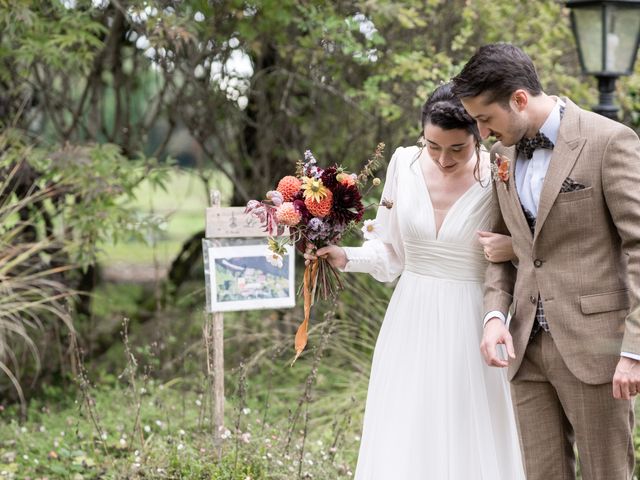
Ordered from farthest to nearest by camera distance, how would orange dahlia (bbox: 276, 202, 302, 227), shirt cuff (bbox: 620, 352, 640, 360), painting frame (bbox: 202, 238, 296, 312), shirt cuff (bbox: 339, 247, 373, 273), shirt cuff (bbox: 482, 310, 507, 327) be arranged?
painting frame (bbox: 202, 238, 296, 312)
shirt cuff (bbox: 339, 247, 373, 273)
orange dahlia (bbox: 276, 202, 302, 227)
shirt cuff (bbox: 482, 310, 507, 327)
shirt cuff (bbox: 620, 352, 640, 360)

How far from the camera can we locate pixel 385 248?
349 centimetres

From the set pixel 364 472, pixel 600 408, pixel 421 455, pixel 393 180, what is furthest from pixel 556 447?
pixel 393 180

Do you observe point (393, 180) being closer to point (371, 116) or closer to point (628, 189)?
point (628, 189)

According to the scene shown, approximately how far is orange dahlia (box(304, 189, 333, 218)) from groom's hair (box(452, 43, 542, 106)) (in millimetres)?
640

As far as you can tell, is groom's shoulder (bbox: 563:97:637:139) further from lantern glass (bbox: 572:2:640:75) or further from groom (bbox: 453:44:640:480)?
lantern glass (bbox: 572:2:640:75)

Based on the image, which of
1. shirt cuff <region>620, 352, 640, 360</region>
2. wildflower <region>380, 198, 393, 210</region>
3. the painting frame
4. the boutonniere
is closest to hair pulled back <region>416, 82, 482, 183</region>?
the boutonniere

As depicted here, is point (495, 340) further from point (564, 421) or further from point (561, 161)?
point (561, 161)

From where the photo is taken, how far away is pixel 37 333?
6.61m

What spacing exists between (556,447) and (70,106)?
17.2 ft

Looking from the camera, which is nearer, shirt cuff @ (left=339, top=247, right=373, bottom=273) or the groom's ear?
the groom's ear

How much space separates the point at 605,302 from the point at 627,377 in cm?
25

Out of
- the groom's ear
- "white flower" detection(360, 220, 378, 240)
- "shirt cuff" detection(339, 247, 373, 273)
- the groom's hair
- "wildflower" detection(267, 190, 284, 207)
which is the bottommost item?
"shirt cuff" detection(339, 247, 373, 273)

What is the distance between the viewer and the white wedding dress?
10.6 feet

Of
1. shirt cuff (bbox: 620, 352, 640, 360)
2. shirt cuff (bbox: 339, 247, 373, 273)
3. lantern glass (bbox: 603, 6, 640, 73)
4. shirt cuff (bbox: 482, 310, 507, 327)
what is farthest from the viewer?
lantern glass (bbox: 603, 6, 640, 73)
